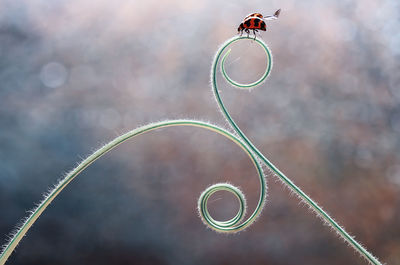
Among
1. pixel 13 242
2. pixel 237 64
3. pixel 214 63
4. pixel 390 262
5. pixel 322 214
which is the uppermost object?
pixel 237 64

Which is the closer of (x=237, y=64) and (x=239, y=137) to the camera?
(x=239, y=137)

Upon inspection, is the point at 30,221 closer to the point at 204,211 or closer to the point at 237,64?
the point at 204,211

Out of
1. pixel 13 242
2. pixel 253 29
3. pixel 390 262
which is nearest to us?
pixel 13 242

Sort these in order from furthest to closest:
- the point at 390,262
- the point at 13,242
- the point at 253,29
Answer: the point at 390,262
the point at 253,29
the point at 13,242

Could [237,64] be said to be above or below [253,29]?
above

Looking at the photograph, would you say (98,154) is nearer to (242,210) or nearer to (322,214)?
(242,210)

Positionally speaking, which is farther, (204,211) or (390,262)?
(390,262)

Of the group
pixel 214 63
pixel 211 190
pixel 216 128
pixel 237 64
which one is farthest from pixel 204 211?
pixel 237 64

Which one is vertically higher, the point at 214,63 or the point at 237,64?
the point at 237,64

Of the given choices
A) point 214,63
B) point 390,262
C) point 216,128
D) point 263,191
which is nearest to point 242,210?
point 263,191
